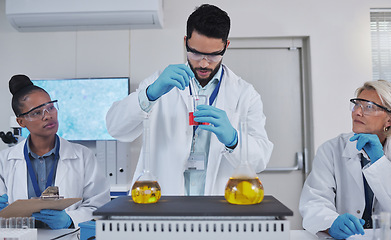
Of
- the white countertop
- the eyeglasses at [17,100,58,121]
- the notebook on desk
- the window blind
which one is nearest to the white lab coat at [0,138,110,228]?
the eyeglasses at [17,100,58,121]

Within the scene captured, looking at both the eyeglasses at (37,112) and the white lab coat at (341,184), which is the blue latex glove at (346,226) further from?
the eyeglasses at (37,112)

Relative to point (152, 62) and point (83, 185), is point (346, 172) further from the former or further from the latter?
point (152, 62)

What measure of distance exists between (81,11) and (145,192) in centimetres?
289

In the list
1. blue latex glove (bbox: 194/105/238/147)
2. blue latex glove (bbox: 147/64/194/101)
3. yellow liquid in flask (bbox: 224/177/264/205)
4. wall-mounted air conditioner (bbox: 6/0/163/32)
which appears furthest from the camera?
wall-mounted air conditioner (bbox: 6/0/163/32)

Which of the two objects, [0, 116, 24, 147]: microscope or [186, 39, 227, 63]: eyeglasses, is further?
[0, 116, 24, 147]: microscope

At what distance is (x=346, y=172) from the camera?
1.88 meters

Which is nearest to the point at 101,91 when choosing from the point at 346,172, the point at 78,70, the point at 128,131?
the point at 78,70

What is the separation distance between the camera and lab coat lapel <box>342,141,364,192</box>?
1815 mm

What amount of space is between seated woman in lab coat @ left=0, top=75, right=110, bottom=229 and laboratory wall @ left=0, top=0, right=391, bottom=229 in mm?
1512

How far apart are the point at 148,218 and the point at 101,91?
9.73 feet

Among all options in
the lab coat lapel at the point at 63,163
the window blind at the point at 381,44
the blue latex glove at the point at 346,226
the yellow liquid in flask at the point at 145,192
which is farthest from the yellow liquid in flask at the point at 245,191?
the window blind at the point at 381,44

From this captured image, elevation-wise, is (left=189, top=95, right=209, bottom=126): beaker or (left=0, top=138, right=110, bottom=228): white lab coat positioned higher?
(left=189, top=95, right=209, bottom=126): beaker

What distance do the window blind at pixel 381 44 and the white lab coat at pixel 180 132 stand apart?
244 centimetres

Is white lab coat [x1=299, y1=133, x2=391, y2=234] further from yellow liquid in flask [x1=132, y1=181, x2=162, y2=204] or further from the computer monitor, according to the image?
the computer monitor
